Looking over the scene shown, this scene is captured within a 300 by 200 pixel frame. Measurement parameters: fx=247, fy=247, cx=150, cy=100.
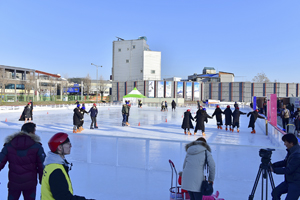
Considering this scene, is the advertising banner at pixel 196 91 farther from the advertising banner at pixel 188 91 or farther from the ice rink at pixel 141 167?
the ice rink at pixel 141 167

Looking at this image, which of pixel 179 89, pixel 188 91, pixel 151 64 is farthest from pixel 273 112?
pixel 151 64

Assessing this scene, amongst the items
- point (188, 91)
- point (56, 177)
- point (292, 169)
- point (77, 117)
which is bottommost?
point (77, 117)

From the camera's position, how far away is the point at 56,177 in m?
2.00

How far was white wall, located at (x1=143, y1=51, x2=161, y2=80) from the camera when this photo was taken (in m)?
70.8

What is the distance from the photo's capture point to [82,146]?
6.59 m

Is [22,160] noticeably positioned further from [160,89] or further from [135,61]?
[135,61]

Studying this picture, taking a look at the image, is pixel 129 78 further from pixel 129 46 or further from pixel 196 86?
pixel 196 86

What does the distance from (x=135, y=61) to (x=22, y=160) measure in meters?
69.3

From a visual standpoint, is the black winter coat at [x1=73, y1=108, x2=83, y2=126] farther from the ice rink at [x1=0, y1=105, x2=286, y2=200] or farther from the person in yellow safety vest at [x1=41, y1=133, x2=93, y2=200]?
the person in yellow safety vest at [x1=41, y1=133, x2=93, y2=200]

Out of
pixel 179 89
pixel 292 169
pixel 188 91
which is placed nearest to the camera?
pixel 292 169

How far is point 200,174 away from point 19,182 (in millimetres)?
2181

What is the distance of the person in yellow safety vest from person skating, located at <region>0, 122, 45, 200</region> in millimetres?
935

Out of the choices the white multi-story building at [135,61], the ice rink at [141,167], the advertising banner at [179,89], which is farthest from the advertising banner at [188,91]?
the ice rink at [141,167]

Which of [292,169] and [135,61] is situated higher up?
[135,61]
